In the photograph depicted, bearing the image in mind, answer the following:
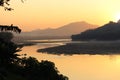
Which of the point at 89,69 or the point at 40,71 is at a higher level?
the point at 40,71

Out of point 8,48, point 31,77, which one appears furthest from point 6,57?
point 31,77

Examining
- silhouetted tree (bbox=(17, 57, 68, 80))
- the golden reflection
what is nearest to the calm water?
the golden reflection

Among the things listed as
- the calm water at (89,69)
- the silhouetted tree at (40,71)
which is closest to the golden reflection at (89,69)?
the calm water at (89,69)

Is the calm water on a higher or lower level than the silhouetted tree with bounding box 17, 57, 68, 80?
lower

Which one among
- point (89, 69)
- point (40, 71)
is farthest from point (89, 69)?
point (40, 71)

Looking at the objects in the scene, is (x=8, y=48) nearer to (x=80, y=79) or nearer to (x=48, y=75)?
(x=48, y=75)

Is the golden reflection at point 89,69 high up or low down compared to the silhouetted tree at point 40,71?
down

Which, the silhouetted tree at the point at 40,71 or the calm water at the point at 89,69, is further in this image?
the calm water at the point at 89,69

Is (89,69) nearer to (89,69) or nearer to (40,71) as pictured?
(89,69)

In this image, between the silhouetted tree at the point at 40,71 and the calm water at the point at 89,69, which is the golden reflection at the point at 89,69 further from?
the silhouetted tree at the point at 40,71

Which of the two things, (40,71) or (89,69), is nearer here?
(40,71)

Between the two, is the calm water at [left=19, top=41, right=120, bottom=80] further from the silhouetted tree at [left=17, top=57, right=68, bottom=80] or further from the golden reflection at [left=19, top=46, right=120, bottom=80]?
the silhouetted tree at [left=17, top=57, right=68, bottom=80]

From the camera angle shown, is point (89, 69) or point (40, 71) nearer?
point (40, 71)

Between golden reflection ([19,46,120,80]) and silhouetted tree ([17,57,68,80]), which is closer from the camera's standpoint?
silhouetted tree ([17,57,68,80])
